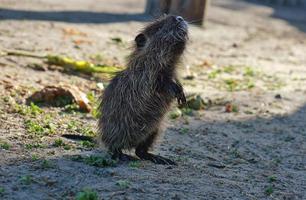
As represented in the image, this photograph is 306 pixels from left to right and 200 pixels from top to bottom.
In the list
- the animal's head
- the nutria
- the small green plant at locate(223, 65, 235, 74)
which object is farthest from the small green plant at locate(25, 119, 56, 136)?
the small green plant at locate(223, 65, 235, 74)

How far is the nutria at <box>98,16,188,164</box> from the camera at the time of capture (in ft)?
18.5

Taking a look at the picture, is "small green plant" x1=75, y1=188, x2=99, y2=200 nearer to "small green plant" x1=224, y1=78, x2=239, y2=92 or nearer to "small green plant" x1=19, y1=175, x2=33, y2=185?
"small green plant" x1=19, y1=175, x2=33, y2=185

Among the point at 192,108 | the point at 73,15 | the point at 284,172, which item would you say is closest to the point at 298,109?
the point at 192,108

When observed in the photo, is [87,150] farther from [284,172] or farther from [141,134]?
[284,172]

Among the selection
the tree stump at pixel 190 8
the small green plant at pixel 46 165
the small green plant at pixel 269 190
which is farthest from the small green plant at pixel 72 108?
the tree stump at pixel 190 8

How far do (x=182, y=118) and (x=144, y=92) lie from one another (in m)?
2.19

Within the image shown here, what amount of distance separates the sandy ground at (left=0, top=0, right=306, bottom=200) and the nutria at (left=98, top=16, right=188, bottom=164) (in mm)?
227

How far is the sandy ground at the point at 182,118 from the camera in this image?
4.95 m

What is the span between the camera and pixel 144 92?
18.5 feet

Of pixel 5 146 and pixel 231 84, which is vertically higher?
pixel 5 146

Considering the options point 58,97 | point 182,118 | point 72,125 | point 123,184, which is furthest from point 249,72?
point 123,184

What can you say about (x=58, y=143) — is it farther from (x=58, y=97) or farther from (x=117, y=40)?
(x=117, y=40)

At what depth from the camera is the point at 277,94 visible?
30.1 ft

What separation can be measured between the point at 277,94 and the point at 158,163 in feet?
12.7
